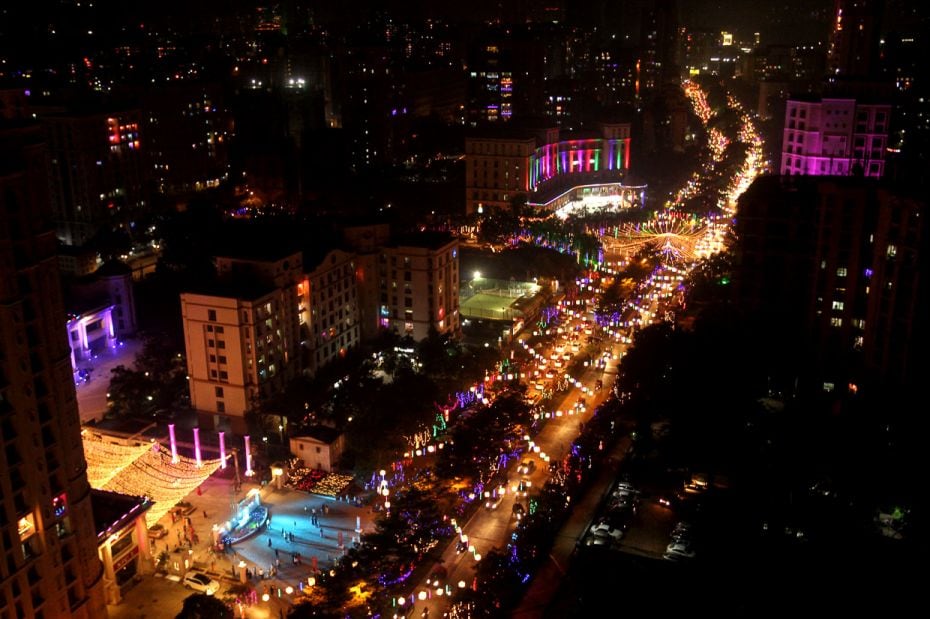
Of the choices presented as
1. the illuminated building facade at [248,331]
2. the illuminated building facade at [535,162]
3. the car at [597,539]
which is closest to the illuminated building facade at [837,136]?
the illuminated building facade at [535,162]

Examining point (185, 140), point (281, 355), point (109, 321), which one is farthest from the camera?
point (185, 140)

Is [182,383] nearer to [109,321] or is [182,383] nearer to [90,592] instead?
[109,321]

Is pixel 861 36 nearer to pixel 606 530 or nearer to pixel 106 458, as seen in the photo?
pixel 606 530

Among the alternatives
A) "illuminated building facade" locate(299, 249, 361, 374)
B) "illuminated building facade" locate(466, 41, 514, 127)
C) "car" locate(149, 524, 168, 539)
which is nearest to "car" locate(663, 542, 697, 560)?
"car" locate(149, 524, 168, 539)

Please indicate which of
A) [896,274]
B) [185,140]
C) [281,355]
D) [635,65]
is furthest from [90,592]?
[635,65]

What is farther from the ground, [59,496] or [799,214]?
[799,214]

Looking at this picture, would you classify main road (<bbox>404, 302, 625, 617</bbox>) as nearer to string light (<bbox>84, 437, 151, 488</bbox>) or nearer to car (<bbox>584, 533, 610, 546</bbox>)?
car (<bbox>584, 533, 610, 546</bbox>)

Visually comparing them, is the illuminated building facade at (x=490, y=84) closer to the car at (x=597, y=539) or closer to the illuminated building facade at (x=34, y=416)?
the car at (x=597, y=539)
